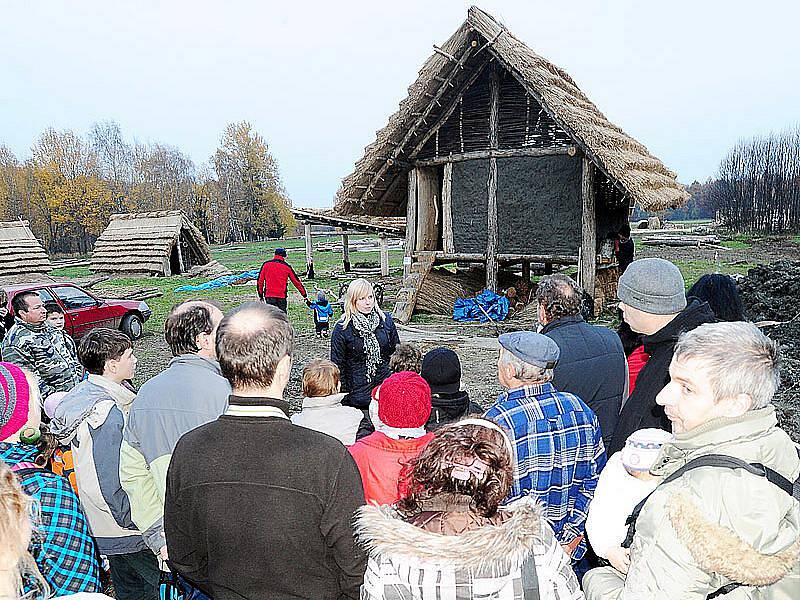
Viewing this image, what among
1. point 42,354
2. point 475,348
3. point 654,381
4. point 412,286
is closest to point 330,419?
point 654,381

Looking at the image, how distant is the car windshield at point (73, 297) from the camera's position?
39.1 ft

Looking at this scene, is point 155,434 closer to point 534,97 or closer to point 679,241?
point 534,97

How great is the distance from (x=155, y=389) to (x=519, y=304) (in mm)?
11586

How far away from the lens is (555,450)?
111 inches

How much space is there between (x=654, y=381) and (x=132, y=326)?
484 inches

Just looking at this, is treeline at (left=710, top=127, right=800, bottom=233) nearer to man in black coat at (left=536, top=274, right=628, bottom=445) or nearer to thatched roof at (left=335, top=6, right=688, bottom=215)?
thatched roof at (left=335, top=6, right=688, bottom=215)

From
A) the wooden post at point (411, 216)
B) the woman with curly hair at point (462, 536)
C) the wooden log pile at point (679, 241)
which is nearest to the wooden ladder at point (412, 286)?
the wooden post at point (411, 216)

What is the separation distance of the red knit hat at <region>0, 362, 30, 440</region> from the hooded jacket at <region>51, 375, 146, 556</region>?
0.52 m

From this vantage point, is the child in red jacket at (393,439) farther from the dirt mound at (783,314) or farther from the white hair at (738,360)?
the dirt mound at (783,314)

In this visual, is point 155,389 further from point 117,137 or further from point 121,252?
point 117,137

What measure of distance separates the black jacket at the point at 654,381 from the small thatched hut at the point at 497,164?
7.66m

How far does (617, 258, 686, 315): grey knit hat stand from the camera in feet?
10.9

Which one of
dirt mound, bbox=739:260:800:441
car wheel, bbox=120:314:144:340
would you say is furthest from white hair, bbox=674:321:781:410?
car wheel, bbox=120:314:144:340

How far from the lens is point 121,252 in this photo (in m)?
28.6
